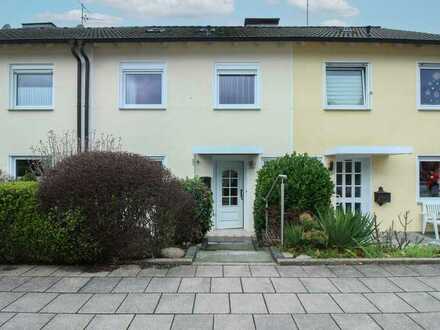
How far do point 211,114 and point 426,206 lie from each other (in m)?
6.68

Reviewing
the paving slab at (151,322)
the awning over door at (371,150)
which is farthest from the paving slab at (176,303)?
the awning over door at (371,150)

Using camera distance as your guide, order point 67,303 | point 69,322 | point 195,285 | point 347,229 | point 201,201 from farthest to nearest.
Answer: point 201,201 < point 347,229 < point 195,285 < point 67,303 < point 69,322

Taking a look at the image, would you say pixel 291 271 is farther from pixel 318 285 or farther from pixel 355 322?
pixel 355 322

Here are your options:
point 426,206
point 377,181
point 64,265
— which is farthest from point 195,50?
point 426,206

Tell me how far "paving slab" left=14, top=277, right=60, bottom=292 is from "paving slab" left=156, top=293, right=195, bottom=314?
67.9 inches

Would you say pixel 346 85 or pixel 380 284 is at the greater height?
pixel 346 85

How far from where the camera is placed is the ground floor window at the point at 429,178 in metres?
11.4

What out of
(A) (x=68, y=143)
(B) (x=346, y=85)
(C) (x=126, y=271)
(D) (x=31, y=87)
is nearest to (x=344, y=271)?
(C) (x=126, y=271)

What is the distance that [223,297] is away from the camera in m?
4.99

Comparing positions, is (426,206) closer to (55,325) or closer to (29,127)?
(55,325)

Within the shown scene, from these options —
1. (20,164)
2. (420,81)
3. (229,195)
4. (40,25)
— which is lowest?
(229,195)

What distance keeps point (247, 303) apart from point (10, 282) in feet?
11.3

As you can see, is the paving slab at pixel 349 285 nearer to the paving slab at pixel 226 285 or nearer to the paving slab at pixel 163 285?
the paving slab at pixel 226 285

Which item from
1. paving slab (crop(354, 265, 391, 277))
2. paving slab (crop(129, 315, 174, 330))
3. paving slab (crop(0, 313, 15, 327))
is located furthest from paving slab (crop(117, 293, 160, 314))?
paving slab (crop(354, 265, 391, 277))
